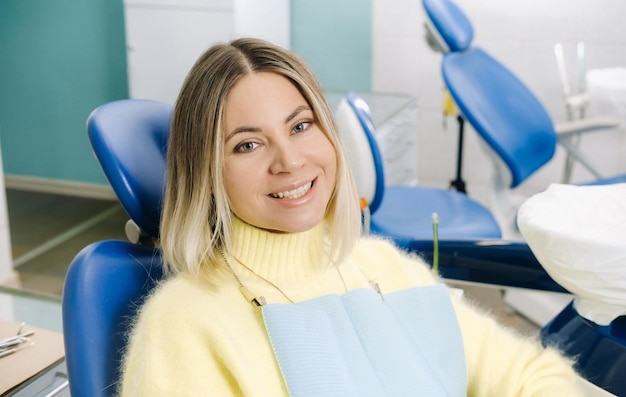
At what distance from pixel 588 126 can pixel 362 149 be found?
3.57 feet

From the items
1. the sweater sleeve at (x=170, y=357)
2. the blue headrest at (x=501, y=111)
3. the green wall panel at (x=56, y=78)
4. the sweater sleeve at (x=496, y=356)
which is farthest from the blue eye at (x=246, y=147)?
the green wall panel at (x=56, y=78)

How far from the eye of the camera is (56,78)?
12.6 ft

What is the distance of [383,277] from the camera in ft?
3.94

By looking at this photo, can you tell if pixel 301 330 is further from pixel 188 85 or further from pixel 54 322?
pixel 54 322

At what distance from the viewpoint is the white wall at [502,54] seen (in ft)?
10.2

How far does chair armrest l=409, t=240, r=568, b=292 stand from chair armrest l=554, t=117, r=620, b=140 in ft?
4.22

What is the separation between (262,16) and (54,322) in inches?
78.6

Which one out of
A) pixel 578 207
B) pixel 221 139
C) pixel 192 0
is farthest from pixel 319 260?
pixel 192 0

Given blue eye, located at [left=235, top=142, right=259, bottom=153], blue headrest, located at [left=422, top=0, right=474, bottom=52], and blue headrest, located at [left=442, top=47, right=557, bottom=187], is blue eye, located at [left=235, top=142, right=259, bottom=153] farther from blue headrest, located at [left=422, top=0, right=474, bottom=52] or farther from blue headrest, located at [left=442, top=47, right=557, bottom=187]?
blue headrest, located at [left=422, top=0, right=474, bottom=52]

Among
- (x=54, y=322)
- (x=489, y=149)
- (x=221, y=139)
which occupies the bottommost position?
(x=54, y=322)

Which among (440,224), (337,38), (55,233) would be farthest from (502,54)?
(55,233)

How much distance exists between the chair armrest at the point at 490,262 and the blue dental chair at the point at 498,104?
75 cm

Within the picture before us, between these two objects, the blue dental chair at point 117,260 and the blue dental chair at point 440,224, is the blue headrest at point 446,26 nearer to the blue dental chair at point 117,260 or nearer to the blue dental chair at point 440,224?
the blue dental chair at point 440,224

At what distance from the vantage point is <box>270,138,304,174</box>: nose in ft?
3.26
